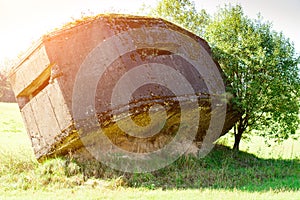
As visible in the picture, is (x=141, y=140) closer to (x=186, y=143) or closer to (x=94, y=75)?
(x=186, y=143)

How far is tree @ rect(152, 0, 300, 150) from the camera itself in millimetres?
8156

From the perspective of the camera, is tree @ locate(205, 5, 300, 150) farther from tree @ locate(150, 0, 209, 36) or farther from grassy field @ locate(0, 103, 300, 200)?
tree @ locate(150, 0, 209, 36)

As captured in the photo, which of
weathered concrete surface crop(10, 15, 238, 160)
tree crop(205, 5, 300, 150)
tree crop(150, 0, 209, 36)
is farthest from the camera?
tree crop(150, 0, 209, 36)

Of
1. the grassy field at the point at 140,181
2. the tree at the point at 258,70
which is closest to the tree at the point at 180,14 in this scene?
the tree at the point at 258,70

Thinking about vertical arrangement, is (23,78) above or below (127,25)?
below

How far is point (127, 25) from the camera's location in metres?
6.68

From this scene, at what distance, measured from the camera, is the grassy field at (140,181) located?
4.92 m

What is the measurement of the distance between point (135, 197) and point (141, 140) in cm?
243

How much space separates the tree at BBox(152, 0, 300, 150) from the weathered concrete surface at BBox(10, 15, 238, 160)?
6.80 feet

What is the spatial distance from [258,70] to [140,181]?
455 centimetres

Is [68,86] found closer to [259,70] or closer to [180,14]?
[259,70]

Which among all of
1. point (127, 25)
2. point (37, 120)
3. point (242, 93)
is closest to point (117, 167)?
point (37, 120)

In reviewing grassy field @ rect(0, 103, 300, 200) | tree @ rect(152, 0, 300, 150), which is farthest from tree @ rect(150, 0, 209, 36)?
grassy field @ rect(0, 103, 300, 200)

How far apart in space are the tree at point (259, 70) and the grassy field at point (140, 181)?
64.4 inches
